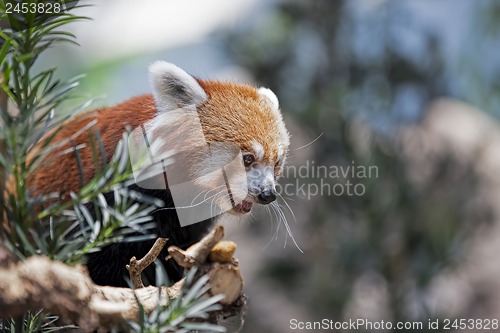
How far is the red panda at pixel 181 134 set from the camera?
56.1 inches

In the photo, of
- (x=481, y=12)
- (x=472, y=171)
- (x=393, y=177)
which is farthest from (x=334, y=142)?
(x=481, y=12)

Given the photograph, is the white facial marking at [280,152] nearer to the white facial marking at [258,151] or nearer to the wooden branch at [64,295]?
the white facial marking at [258,151]

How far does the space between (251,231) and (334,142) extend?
78 cm

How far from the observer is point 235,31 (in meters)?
4.00

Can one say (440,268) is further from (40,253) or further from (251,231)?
(40,253)

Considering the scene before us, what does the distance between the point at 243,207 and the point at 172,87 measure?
1.12ft

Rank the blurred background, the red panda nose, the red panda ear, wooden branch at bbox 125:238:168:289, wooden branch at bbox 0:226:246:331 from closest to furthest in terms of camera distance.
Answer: wooden branch at bbox 0:226:246:331 < wooden branch at bbox 125:238:168:289 < the red panda ear < the red panda nose < the blurred background

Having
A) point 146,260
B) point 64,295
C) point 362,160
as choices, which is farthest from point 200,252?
point 362,160

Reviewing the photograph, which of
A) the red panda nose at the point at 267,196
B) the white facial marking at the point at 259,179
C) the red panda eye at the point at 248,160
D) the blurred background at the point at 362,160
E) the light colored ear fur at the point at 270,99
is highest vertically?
the light colored ear fur at the point at 270,99

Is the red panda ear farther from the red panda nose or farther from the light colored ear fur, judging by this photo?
the red panda nose

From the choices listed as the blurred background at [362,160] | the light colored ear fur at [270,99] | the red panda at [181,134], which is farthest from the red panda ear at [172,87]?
the blurred background at [362,160]

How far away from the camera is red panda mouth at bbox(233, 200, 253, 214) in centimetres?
156

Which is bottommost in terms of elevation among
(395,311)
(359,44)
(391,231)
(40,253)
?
(395,311)

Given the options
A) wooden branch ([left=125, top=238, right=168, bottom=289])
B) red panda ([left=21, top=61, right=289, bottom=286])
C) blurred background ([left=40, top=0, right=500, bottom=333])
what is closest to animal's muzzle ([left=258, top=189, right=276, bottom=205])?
red panda ([left=21, top=61, right=289, bottom=286])
